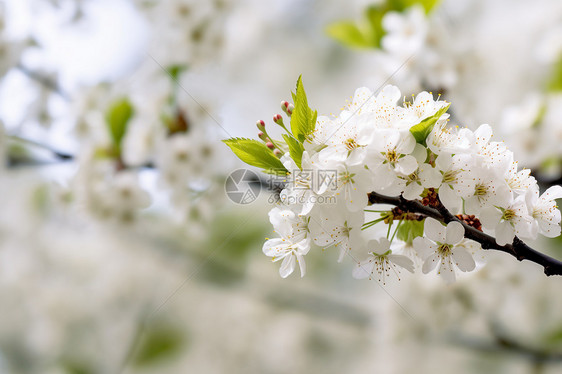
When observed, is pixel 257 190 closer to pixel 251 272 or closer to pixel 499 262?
pixel 499 262

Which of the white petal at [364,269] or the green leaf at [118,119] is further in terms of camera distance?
the green leaf at [118,119]

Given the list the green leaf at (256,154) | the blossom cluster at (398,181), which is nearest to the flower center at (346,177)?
the blossom cluster at (398,181)

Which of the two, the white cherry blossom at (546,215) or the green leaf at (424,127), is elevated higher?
the green leaf at (424,127)

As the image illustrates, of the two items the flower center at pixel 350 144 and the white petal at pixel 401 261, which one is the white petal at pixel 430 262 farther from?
the flower center at pixel 350 144

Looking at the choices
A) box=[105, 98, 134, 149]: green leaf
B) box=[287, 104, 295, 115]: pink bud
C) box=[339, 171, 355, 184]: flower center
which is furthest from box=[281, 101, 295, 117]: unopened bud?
box=[105, 98, 134, 149]: green leaf

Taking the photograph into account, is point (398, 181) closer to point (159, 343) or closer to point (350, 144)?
point (350, 144)

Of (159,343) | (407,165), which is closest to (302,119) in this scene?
(407,165)

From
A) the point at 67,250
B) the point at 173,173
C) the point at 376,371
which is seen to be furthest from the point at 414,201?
the point at 67,250

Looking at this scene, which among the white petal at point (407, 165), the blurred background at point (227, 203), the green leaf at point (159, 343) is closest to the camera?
the white petal at point (407, 165)

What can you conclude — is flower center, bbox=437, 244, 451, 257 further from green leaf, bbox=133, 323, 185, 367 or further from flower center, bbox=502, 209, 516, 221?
green leaf, bbox=133, 323, 185, 367
